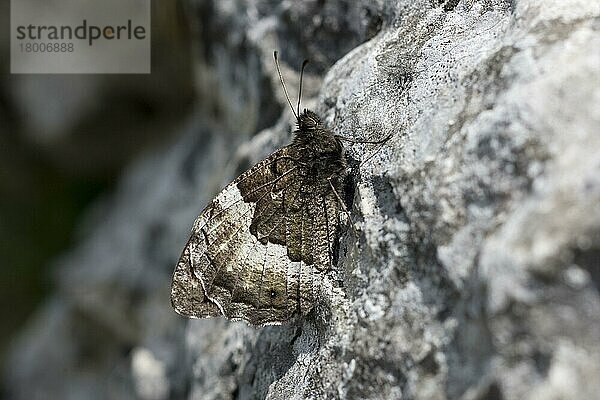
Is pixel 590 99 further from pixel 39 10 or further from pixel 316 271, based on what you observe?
pixel 39 10

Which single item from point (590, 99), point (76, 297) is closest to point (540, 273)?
point (590, 99)

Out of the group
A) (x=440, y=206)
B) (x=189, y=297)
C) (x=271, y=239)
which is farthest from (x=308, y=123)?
(x=440, y=206)

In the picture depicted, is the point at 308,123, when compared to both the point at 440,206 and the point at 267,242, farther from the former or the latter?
the point at 440,206

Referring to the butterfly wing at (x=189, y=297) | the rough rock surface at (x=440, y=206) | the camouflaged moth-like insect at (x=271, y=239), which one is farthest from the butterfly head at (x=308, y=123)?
the butterfly wing at (x=189, y=297)

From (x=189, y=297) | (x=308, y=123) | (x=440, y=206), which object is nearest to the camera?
(x=440, y=206)

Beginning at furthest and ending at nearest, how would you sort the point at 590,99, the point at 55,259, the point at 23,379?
1. the point at 55,259
2. the point at 23,379
3. the point at 590,99

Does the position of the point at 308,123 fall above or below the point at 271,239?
above

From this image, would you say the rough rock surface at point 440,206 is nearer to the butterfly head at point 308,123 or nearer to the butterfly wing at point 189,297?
the butterfly head at point 308,123

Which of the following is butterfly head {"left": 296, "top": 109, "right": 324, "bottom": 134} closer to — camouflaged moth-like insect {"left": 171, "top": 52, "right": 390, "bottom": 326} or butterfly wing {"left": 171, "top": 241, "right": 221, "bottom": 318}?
camouflaged moth-like insect {"left": 171, "top": 52, "right": 390, "bottom": 326}
